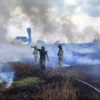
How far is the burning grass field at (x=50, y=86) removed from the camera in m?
27.5

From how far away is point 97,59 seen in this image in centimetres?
4606

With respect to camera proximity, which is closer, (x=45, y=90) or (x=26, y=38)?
(x=45, y=90)

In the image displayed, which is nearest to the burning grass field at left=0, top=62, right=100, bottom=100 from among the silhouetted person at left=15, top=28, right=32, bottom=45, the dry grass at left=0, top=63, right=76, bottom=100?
the dry grass at left=0, top=63, right=76, bottom=100

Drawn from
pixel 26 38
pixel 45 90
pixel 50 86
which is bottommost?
pixel 45 90

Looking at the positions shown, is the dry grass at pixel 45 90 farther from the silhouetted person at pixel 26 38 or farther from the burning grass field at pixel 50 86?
the silhouetted person at pixel 26 38

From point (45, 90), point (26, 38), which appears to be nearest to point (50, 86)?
point (45, 90)

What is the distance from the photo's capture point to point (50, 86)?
2908cm

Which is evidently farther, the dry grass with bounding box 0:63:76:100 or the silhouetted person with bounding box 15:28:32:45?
the silhouetted person with bounding box 15:28:32:45

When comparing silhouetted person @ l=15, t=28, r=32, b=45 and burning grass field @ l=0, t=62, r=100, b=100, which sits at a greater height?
silhouetted person @ l=15, t=28, r=32, b=45

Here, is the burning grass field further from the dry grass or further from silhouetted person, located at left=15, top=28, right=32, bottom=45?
silhouetted person, located at left=15, top=28, right=32, bottom=45

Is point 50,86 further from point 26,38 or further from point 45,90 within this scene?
point 26,38

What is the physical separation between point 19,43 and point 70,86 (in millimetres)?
24228

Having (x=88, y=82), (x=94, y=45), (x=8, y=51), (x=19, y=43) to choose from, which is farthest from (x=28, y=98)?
(x=94, y=45)

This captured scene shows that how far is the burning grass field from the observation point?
27.5 metres
